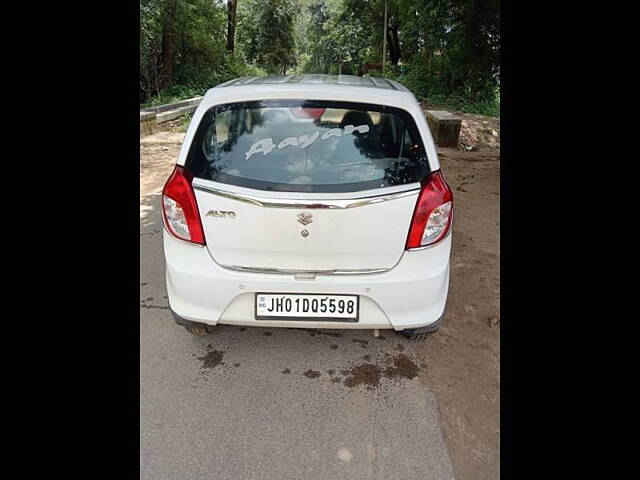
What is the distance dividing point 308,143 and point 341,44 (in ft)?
96.0

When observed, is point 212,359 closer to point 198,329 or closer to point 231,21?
point 198,329

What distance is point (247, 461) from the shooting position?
6.66 feet

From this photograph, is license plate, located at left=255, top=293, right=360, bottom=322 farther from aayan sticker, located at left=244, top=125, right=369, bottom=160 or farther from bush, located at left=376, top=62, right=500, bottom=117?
bush, located at left=376, top=62, right=500, bottom=117

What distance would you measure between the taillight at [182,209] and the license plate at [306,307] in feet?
1.52

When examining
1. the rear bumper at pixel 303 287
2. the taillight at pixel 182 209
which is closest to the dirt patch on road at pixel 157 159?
the taillight at pixel 182 209

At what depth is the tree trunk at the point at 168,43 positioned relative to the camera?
50.5 ft

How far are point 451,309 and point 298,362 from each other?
1307mm

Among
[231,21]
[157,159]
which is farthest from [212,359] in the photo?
[231,21]

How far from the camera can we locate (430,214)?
2.35 metres

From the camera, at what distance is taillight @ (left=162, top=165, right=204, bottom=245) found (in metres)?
2.33

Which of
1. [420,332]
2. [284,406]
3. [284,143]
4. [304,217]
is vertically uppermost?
[284,143]

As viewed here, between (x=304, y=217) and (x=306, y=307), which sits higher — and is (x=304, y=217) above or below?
above
